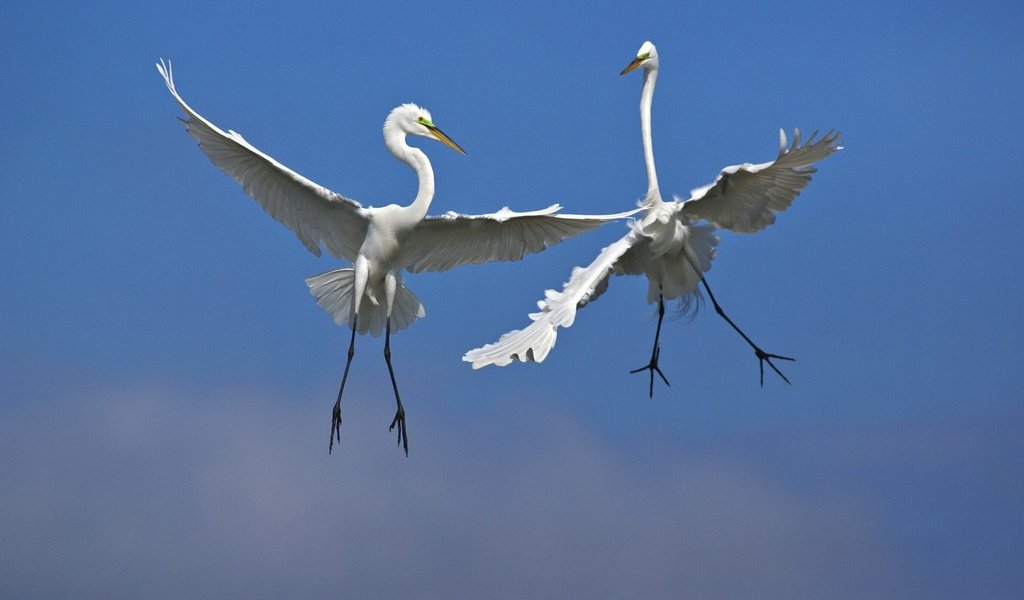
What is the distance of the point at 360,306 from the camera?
22609 millimetres

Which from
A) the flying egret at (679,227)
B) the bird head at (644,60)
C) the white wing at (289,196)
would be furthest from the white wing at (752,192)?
the white wing at (289,196)

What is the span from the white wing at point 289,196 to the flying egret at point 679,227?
9.16ft

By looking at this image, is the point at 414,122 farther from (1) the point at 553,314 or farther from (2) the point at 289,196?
(1) the point at 553,314

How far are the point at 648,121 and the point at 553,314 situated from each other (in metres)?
4.08

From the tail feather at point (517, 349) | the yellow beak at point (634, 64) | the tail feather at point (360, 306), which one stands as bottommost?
the tail feather at point (517, 349)

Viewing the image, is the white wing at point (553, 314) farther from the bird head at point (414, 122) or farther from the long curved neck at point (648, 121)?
the bird head at point (414, 122)

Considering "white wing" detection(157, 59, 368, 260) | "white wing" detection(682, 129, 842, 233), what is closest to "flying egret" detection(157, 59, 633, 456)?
"white wing" detection(157, 59, 368, 260)

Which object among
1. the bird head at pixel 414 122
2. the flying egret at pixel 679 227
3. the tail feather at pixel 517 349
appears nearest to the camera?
the tail feather at pixel 517 349

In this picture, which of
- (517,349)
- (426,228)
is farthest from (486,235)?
(517,349)

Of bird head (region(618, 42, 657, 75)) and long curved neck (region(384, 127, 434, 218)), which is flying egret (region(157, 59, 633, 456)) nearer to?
long curved neck (region(384, 127, 434, 218))

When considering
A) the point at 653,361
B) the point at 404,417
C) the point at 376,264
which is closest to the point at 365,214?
the point at 376,264

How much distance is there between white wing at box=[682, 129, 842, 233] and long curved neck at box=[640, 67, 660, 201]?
674 millimetres

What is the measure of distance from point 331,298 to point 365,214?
1.35m

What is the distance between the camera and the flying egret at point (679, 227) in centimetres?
2077
